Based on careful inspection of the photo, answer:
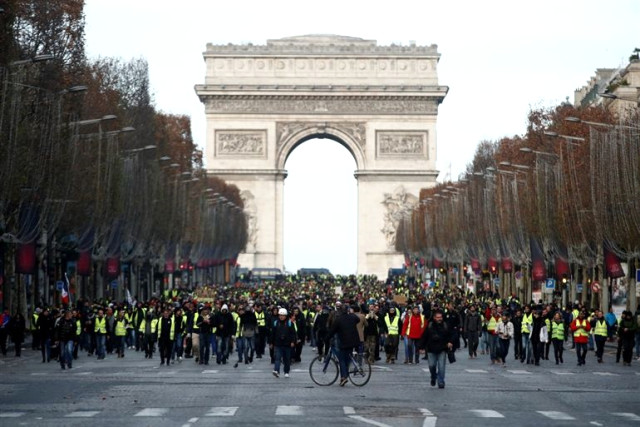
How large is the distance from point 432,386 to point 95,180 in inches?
1393

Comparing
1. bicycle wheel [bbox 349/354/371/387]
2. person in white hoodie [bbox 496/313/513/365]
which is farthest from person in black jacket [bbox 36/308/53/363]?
bicycle wheel [bbox 349/354/371/387]

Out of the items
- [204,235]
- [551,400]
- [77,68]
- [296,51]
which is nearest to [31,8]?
[77,68]

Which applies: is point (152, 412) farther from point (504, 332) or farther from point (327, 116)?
point (327, 116)

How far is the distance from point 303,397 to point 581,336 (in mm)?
16278

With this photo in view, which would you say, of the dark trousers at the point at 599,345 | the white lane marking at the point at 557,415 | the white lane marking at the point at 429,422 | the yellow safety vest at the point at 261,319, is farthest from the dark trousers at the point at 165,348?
the white lane marking at the point at 429,422

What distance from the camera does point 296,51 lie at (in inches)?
5600

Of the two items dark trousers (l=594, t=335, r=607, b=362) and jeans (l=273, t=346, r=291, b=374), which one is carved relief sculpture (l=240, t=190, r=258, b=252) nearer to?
dark trousers (l=594, t=335, r=607, b=362)

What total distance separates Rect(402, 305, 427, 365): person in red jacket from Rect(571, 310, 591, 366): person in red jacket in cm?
382

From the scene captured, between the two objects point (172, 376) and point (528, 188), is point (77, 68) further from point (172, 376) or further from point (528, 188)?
point (172, 376)

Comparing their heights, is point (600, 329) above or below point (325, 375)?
above

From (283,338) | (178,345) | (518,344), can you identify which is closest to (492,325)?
(518,344)

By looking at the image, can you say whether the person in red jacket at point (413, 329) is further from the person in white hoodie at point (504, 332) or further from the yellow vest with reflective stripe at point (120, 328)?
the yellow vest with reflective stripe at point (120, 328)

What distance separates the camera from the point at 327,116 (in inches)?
5674

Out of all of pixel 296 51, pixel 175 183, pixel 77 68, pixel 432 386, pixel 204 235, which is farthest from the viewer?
pixel 296 51
